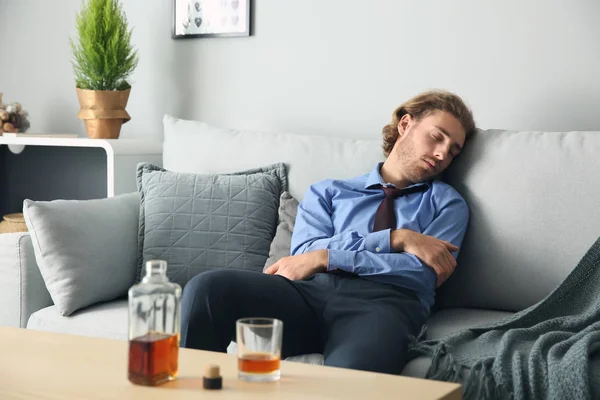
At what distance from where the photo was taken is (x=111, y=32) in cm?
309

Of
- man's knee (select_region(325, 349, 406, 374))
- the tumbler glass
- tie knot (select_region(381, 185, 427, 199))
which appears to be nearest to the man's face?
tie knot (select_region(381, 185, 427, 199))

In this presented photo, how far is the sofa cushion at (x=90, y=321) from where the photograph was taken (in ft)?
7.19

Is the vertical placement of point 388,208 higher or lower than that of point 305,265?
higher

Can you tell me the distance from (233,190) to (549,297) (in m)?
1.00

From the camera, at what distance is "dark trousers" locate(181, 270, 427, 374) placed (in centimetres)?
177

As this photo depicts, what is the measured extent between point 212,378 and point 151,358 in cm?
9

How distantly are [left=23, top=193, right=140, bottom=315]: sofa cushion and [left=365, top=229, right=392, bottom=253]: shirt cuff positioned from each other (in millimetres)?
779

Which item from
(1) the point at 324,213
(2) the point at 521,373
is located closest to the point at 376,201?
(1) the point at 324,213

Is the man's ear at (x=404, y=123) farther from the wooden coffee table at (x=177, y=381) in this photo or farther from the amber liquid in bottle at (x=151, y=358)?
the amber liquid in bottle at (x=151, y=358)

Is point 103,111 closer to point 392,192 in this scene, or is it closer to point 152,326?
point 392,192

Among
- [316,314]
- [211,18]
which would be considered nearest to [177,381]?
[316,314]

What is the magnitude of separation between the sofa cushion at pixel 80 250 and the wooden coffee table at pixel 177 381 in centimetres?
85

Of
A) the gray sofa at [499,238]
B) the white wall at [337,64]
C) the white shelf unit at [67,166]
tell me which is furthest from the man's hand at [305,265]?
the white shelf unit at [67,166]

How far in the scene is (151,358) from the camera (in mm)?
1194
